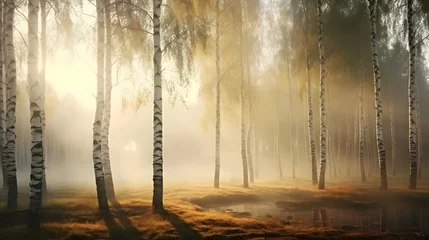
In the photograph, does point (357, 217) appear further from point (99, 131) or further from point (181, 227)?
point (99, 131)

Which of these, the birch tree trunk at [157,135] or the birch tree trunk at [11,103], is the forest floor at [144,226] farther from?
the birch tree trunk at [11,103]

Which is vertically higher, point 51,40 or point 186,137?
point 51,40

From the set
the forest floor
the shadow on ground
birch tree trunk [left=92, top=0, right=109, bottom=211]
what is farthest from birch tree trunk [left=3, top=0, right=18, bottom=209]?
the shadow on ground

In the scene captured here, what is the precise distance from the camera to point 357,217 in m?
14.2

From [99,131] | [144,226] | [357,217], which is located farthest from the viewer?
[357,217]

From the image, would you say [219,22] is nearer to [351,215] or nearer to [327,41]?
[327,41]

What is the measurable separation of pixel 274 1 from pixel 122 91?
1737 centimetres

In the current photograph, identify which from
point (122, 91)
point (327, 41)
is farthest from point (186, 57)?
point (327, 41)

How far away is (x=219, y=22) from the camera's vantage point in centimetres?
2466

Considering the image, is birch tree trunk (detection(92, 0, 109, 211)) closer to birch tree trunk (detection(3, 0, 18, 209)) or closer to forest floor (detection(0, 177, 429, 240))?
forest floor (detection(0, 177, 429, 240))

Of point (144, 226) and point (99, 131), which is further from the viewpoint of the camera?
point (99, 131)

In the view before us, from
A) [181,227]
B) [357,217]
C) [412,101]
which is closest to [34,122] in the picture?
[181,227]

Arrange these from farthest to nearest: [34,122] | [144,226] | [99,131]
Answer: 1. [99,131]
2. [34,122]
3. [144,226]

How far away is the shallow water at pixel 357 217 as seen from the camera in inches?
475
